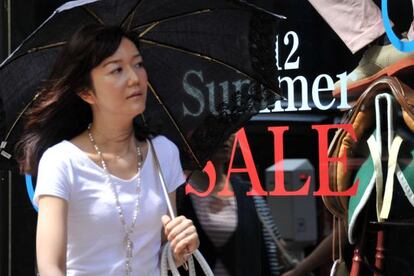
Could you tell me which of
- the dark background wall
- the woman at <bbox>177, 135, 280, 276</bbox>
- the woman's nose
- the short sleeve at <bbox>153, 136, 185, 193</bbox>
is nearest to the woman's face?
the woman's nose

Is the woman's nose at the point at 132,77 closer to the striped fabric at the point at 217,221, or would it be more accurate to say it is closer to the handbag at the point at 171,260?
the handbag at the point at 171,260

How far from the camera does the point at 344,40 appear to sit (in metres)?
3.64

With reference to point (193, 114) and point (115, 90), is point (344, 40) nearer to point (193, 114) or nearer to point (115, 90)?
point (193, 114)

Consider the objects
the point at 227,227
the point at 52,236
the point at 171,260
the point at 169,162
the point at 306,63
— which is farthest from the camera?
the point at 227,227

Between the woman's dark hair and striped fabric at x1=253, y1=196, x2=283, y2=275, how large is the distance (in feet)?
5.14

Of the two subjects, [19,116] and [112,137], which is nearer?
[112,137]

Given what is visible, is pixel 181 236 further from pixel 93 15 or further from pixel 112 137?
pixel 93 15

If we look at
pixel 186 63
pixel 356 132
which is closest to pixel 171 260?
pixel 186 63

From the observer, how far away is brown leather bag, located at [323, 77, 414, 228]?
11.0ft

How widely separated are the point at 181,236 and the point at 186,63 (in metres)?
0.87

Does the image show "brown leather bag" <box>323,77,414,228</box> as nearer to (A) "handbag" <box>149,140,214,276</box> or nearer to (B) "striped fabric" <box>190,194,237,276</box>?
(B) "striped fabric" <box>190,194,237,276</box>

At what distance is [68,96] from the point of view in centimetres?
232

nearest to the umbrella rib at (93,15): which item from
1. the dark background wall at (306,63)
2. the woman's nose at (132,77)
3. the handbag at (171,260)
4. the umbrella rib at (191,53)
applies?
the umbrella rib at (191,53)

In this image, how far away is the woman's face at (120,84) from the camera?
2.19 metres
